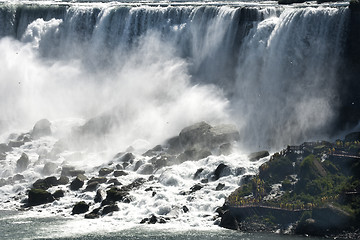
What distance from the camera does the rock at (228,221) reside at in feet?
151

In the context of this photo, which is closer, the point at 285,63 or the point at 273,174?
the point at 273,174

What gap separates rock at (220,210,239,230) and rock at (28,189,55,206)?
1357 cm

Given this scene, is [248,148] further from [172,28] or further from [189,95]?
[172,28]

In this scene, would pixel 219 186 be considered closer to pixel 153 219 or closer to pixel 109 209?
pixel 153 219

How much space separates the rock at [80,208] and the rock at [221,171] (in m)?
8.97

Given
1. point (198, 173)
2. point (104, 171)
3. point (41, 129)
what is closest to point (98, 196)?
point (104, 171)

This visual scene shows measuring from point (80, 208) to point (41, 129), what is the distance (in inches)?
768

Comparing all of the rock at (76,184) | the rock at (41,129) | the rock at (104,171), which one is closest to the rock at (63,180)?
the rock at (76,184)

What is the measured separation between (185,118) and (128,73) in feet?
37.3

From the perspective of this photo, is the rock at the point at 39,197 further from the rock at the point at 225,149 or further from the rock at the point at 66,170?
the rock at the point at 225,149

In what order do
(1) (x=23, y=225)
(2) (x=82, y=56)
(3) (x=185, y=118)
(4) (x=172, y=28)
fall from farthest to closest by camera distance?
(2) (x=82, y=56) → (4) (x=172, y=28) → (3) (x=185, y=118) → (1) (x=23, y=225)

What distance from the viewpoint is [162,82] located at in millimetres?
70500

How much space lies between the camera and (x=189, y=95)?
2670 inches

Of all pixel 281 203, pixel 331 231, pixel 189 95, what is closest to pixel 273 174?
pixel 281 203
